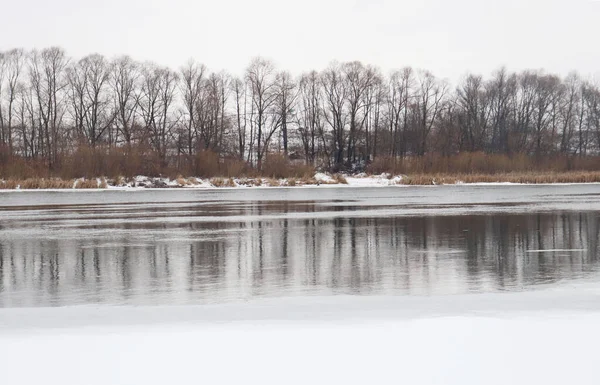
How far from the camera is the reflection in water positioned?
1049 cm

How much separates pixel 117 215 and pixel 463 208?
1391 centimetres

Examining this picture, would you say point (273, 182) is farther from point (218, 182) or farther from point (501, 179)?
point (501, 179)

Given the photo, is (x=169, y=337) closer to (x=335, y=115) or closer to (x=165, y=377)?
(x=165, y=377)

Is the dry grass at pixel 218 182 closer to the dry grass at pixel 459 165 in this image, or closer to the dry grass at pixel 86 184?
the dry grass at pixel 86 184

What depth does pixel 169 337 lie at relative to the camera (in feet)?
23.0

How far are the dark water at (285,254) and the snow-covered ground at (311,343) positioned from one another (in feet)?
4.15

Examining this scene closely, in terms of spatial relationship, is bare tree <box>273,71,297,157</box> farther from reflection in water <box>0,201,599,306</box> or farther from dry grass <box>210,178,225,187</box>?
reflection in water <box>0,201,599,306</box>

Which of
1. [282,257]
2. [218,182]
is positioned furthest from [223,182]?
[282,257]

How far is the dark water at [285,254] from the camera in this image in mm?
10516

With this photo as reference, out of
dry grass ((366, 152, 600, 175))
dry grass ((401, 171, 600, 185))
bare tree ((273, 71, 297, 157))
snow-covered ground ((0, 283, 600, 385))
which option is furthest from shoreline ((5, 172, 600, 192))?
snow-covered ground ((0, 283, 600, 385))

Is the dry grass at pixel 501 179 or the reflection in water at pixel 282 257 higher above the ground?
the dry grass at pixel 501 179

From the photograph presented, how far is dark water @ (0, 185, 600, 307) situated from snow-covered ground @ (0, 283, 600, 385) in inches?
49.8

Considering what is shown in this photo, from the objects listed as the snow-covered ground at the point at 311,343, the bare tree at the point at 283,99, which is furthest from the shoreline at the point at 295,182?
the snow-covered ground at the point at 311,343

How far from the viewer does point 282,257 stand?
45.3 ft
